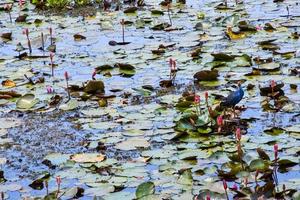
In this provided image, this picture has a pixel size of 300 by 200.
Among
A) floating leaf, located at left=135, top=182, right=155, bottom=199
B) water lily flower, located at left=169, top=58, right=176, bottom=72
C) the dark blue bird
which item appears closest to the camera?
floating leaf, located at left=135, top=182, right=155, bottom=199

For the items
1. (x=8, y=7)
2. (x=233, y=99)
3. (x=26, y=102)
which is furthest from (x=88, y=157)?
(x=8, y=7)

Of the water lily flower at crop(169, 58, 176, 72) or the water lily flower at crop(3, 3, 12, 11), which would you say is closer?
the water lily flower at crop(169, 58, 176, 72)

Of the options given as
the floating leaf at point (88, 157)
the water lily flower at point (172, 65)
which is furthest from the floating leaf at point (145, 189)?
the water lily flower at point (172, 65)

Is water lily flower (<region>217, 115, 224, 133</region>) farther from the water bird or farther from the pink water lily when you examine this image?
the pink water lily

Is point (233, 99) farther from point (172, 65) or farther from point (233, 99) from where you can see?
point (172, 65)

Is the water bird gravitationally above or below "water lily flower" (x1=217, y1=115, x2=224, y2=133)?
above

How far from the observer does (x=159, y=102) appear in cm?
503

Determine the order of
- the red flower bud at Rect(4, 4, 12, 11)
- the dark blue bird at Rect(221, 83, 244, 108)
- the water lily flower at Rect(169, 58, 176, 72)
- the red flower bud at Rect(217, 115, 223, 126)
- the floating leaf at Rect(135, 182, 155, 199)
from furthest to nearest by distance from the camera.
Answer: the red flower bud at Rect(4, 4, 12, 11)
the water lily flower at Rect(169, 58, 176, 72)
the dark blue bird at Rect(221, 83, 244, 108)
the red flower bud at Rect(217, 115, 223, 126)
the floating leaf at Rect(135, 182, 155, 199)

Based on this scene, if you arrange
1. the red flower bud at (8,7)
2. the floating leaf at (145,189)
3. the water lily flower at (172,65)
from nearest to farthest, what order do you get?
the floating leaf at (145,189)
the water lily flower at (172,65)
the red flower bud at (8,7)

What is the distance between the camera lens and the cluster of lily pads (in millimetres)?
3754

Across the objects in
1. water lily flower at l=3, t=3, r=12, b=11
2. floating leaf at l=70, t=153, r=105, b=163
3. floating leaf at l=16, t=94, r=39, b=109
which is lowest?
floating leaf at l=70, t=153, r=105, b=163

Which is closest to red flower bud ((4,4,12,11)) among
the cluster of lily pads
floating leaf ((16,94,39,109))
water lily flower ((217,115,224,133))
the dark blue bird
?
the cluster of lily pads

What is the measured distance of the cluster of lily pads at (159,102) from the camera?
3754 millimetres

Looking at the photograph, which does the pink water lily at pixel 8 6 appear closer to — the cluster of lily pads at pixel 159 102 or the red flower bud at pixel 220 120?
the cluster of lily pads at pixel 159 102
